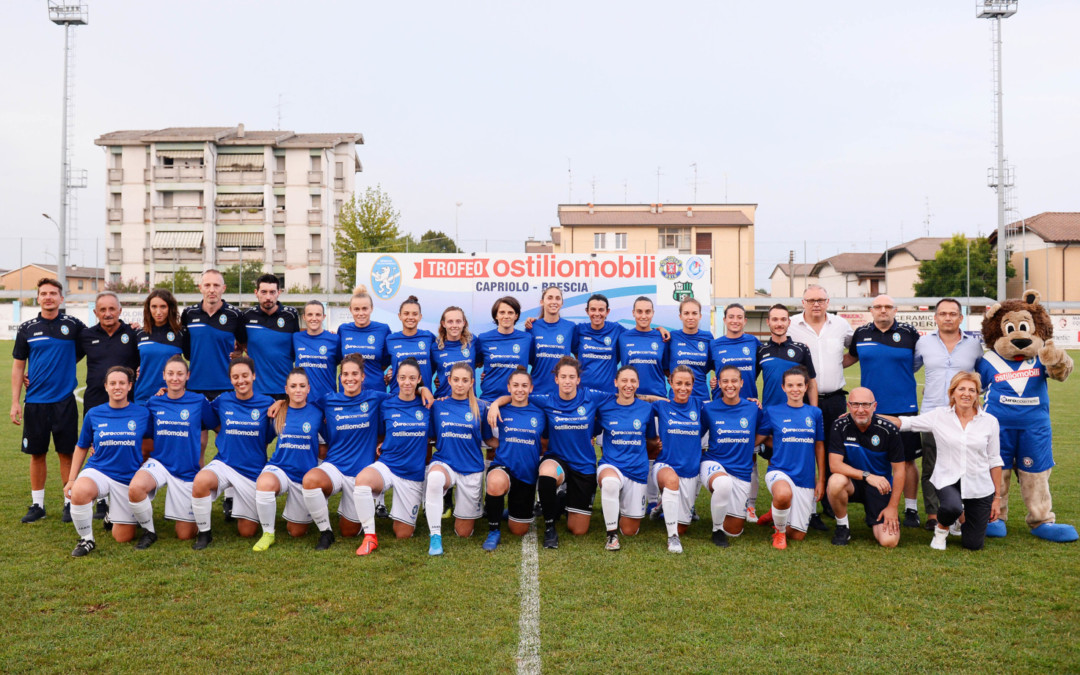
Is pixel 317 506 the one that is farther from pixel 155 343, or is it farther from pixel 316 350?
pixel 155 343

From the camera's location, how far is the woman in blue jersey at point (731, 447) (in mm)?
4711

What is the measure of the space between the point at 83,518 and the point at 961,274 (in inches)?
1113

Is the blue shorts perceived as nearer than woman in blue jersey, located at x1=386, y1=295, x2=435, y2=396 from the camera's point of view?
Yes

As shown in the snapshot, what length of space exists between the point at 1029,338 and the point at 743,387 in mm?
1794

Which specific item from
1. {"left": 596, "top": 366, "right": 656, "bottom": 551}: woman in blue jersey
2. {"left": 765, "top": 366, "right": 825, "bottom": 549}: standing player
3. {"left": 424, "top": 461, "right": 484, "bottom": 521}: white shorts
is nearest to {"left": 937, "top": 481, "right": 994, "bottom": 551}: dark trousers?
{"left": 765, "top": 366, "right": 825, "bottom": 549}: standing player

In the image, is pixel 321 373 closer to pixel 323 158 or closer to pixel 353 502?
pixel 353 502

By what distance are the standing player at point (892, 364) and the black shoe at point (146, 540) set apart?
15.6 feet

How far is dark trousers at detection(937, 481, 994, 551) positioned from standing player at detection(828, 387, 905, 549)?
0.82 ft

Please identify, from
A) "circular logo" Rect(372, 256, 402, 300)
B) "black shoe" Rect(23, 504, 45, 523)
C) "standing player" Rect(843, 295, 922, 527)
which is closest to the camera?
"black shoe" Rect(23, 504, 45, 523)

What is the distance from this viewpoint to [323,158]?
38.1m

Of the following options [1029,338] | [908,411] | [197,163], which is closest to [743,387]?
[908,411]

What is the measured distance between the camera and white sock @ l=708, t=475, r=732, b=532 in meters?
4.60

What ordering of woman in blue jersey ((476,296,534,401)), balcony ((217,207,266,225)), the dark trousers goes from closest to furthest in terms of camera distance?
the dark trousers → woman in blue jersey ((476,296,534,401)) → balcony ((217,207,266,225))

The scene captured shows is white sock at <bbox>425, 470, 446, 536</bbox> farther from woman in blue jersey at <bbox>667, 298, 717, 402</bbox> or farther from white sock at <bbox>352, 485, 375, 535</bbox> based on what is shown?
woman in blue jersey at <bbox>667, 298, 717, 402</bbox>
